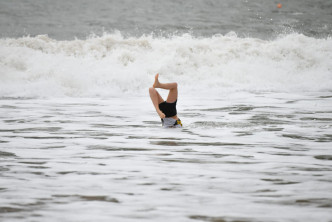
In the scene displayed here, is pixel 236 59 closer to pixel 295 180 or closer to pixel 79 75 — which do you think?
pixel 79 75

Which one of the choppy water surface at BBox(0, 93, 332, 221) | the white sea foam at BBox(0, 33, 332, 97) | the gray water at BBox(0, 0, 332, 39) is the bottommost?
the choppy water surface at BBox(0, 93, 332, 221)

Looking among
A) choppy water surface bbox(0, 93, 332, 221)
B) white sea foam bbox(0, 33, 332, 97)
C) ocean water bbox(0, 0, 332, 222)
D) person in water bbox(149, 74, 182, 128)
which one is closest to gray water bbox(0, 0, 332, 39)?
white sea foam bbox(0, 33, 332, 97)

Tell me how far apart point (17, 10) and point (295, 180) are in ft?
97.4

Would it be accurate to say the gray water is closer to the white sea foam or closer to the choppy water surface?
the white sea foam

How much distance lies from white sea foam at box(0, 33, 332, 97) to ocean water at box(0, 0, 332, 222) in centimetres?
6

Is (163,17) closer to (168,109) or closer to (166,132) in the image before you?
(168,109)

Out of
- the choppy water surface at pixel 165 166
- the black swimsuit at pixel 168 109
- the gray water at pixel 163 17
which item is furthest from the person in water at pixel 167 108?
the gray water at pixel 163 17

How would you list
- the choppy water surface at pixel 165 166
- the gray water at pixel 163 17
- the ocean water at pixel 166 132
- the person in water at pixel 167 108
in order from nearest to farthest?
the choppy water surface at pixel 165 166
the ocean water at pixel 166 132
the person in water at pixel 167 108
the gray water at pixel 163 17

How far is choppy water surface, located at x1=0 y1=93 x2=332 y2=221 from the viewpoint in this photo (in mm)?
3844

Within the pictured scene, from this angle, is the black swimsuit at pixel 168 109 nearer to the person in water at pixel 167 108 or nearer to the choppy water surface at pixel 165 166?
the person in water at pixel 167 108

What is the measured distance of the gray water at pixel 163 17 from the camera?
29.1 meters

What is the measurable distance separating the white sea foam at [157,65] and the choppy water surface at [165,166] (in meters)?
4.46

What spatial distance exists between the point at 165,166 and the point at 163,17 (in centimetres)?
2699

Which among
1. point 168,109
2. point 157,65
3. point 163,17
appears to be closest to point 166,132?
point 168,109
